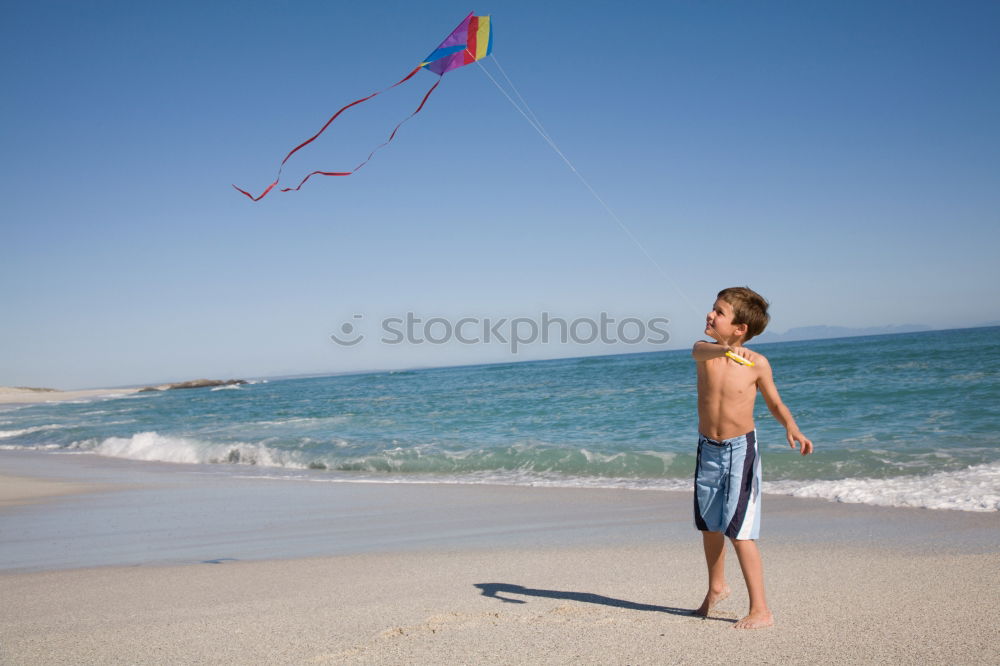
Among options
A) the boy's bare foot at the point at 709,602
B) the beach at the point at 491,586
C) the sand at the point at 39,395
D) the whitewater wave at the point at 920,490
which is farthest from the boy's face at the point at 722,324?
the sand at the point at 39,395

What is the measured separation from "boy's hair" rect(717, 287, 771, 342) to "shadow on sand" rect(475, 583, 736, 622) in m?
1.29

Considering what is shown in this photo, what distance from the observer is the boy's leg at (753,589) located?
2.86 meters

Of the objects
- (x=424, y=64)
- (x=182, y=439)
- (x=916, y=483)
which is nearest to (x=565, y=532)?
(x=916, y=483)

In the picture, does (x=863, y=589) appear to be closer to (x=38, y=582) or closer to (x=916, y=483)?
(x=916, y=483)

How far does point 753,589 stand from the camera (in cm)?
288

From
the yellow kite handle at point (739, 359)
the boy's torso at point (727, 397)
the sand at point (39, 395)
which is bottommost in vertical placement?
the sand at point (39, 395)

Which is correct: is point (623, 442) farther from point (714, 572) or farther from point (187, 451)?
point (187, 451)

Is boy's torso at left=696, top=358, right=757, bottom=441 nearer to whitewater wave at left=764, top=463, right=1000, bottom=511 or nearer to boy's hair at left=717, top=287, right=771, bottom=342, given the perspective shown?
boy's hair at left=717, top=287, right=771, bottom=342

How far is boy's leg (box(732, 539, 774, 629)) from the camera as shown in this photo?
286 cm

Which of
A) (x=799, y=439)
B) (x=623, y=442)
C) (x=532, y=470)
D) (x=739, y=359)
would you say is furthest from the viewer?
(x=623, y=442)

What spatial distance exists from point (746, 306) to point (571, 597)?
5.44ft

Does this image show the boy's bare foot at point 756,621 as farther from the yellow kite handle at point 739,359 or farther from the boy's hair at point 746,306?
the boy's hair at point 746,306

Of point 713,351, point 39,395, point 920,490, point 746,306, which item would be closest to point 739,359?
point 713,351

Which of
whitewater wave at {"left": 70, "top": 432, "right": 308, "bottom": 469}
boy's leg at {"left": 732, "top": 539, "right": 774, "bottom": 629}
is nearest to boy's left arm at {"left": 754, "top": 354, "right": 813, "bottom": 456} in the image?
boy's leg at {"left": 732, "top": 539, "right": 774, "bottom": 629}
